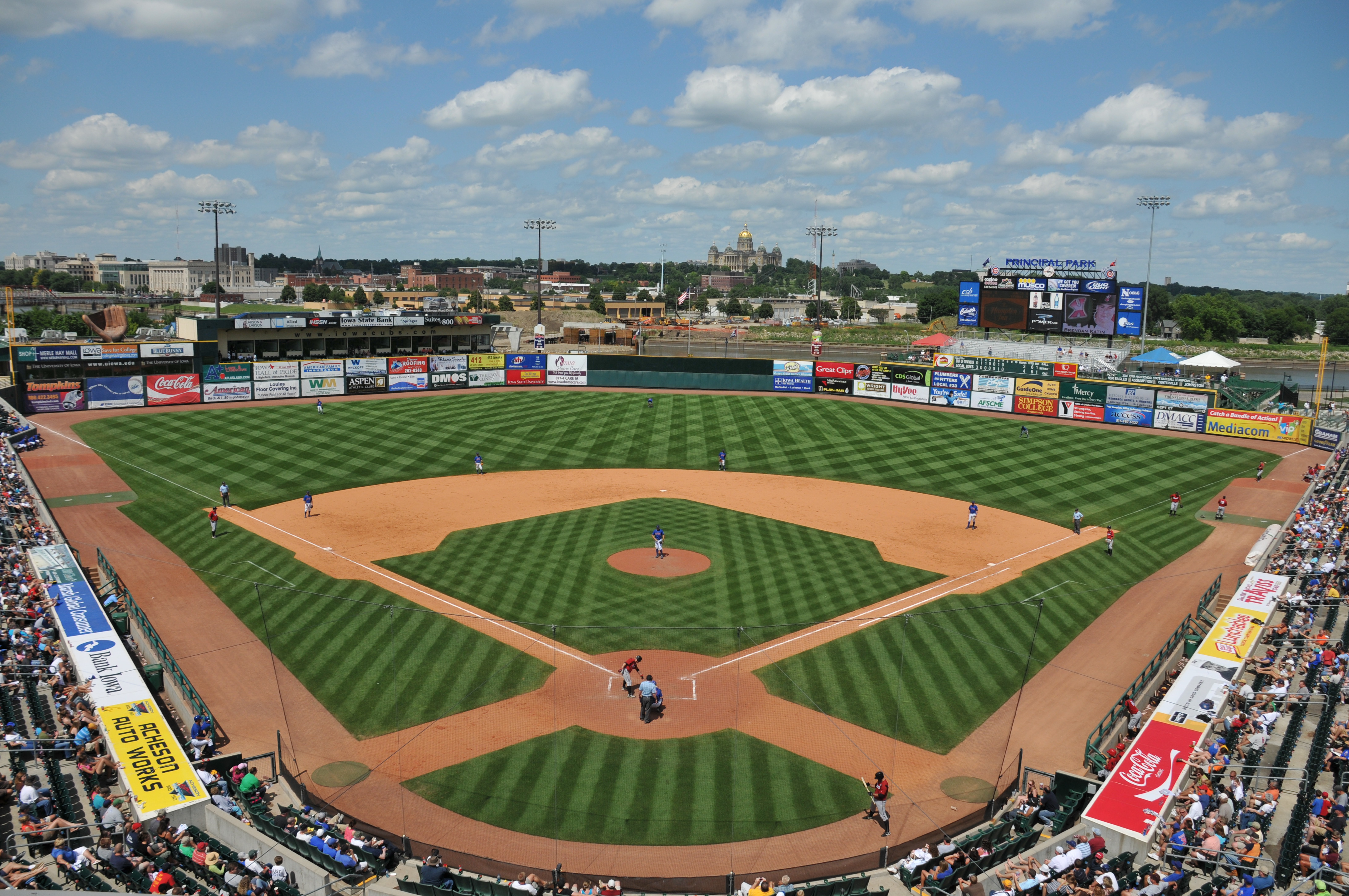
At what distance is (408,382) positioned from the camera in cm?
6550

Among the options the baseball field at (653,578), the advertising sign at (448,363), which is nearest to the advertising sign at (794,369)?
the baseball field at (653,578)

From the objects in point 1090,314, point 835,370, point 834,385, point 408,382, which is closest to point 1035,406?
point 1090,314

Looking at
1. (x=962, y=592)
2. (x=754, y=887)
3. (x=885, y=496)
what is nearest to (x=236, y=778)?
(x=754, y=887)

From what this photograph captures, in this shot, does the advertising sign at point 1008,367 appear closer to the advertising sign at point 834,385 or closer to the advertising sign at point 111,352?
the advertising sign at point 834,385

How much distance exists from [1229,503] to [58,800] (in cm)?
4645

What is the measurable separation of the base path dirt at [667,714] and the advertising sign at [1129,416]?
2414 centimetres

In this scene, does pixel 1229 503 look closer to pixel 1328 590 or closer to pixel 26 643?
pixel 1328 590

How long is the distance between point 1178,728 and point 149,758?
67.7ft

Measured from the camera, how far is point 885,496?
1718 inches

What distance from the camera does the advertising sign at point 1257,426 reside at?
53062mm

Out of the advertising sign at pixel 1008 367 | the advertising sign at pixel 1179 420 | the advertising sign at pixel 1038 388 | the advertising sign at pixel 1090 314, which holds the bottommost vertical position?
the advertising sign at pixel 1179 420

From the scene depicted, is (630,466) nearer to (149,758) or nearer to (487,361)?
(487,361)

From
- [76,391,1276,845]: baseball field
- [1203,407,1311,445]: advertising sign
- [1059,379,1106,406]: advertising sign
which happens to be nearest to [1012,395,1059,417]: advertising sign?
[1059,379,1106,406]: advertising sign

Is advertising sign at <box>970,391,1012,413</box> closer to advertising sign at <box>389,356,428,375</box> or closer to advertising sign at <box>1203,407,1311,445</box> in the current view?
advertising sign at <box>1203,407,1311,445</box>
